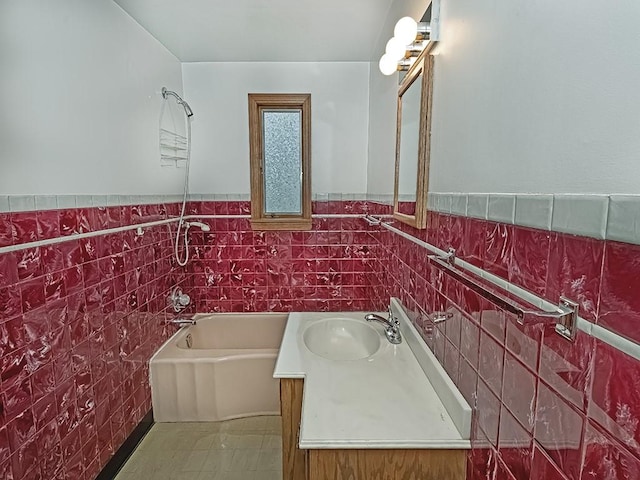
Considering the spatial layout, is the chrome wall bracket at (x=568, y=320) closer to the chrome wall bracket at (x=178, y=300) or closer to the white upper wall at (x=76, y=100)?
the white upper wall at (x=76, y=100)

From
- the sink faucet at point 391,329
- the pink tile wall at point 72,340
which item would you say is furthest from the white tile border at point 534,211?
the pink tile wall at point 72,340

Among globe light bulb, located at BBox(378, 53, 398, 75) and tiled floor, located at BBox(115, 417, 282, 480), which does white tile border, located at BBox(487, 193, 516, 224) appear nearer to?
globe light bulb, located at BBox(378, 53, 398, 75)

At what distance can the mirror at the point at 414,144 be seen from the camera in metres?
1.37

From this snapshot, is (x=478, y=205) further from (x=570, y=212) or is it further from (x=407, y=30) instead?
(x=407, y=30)

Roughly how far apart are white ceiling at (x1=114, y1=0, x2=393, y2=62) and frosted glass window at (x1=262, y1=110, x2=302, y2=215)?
1.48ft

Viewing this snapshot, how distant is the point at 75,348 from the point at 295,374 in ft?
3.20

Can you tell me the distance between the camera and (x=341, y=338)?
6.63 feet

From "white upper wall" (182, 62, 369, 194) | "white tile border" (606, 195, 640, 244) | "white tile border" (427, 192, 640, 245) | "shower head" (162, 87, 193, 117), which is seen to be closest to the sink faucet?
"white tile border" (427, 192, 640, 245)

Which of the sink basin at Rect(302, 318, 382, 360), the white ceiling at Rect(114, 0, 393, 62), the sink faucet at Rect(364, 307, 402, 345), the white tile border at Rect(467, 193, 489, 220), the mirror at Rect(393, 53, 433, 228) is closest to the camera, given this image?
the white tile border at Rect(467, 193, 489, 220)

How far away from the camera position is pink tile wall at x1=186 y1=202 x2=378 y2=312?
9.73 feet

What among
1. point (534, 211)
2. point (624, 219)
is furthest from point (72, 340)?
point (624, 219)

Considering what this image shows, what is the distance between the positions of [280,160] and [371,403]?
217 centimetres

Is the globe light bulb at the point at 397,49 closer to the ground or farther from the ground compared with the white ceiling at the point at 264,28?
closer to the ground

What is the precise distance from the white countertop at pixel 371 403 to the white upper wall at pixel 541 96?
2.32 ft
